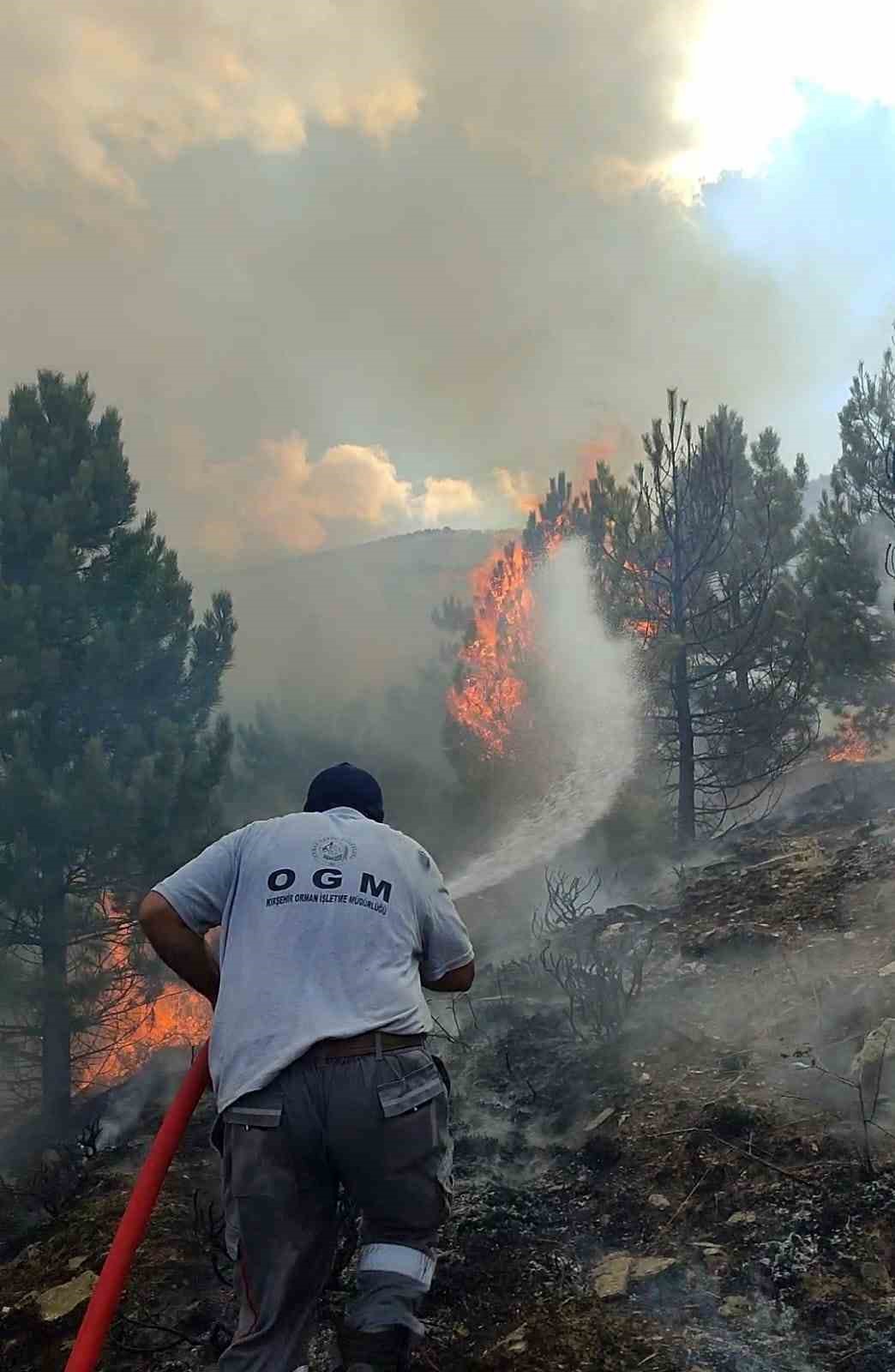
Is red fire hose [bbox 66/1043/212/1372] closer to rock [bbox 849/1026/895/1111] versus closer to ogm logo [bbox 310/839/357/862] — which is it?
ogm logo [bbox 310/839/357/862]

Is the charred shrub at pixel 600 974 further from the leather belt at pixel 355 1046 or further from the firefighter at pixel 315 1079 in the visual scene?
the leather belt at pixel 355 1046

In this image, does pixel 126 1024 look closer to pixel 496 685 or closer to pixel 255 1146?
pixel 255 1146

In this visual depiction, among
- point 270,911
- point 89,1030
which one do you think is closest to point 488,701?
point 89,1030

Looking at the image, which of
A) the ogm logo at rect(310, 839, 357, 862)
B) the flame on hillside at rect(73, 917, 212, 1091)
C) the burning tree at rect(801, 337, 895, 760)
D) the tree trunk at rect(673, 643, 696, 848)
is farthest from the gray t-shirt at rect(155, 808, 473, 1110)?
the burning tree at rect(801, 337, 895, 760)

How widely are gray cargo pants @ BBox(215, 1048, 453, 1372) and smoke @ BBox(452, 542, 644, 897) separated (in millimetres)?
15429

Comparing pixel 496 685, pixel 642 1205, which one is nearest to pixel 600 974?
pixel 642 1205

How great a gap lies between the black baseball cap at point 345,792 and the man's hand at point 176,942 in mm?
494

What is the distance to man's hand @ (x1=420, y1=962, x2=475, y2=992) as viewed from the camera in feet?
8.19

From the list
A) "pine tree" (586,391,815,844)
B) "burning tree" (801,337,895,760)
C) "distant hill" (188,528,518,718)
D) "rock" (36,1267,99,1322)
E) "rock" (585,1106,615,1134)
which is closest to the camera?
"rock" (36,1267,99,1322)

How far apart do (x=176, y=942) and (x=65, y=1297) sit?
216cm

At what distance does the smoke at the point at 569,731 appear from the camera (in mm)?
18656

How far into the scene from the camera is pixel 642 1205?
3357 millimetres

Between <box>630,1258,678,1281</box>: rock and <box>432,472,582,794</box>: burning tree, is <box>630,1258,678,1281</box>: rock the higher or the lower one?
the lower one

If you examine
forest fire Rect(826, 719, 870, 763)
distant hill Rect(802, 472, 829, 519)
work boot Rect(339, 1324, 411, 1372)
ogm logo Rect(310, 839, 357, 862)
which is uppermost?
distant hill Rect(802, 472, 829, 519)
